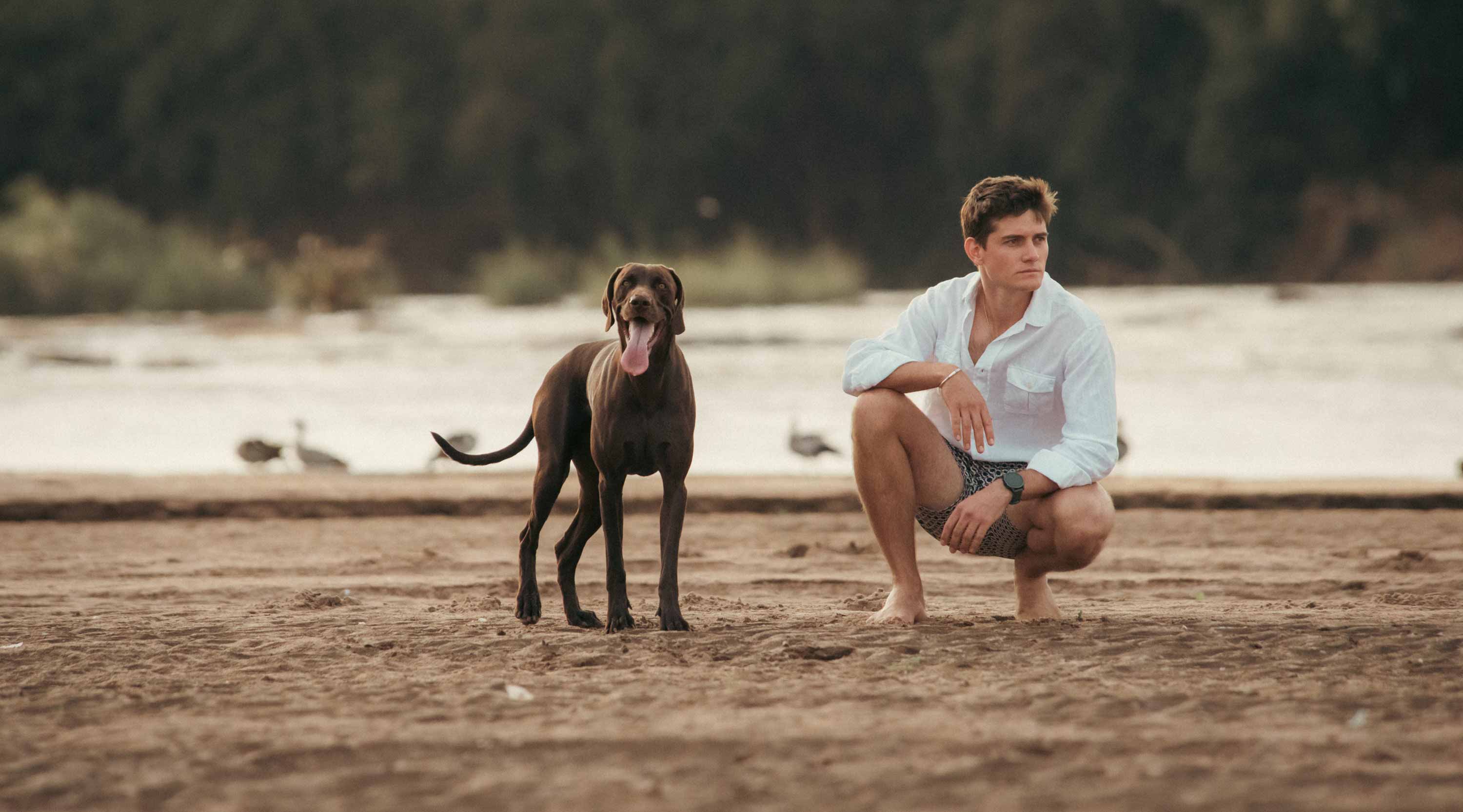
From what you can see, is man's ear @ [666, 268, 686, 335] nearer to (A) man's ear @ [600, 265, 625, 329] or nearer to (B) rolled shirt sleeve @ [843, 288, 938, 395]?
(A) man's ear @ [600, 265, 625, 329]

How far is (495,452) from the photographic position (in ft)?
16.5

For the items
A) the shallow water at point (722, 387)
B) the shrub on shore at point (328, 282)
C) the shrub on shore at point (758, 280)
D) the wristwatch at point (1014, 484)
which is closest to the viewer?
the wristwatch at point (1014, 484)

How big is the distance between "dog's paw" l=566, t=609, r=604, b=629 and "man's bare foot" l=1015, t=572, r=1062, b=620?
118 centimetres

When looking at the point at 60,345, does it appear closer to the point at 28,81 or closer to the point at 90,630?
the point at 90,630

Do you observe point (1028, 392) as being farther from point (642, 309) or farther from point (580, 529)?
point (580, 529)

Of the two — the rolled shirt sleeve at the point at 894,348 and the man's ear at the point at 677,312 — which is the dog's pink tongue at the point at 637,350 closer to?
the man's ear at the point at 677,312

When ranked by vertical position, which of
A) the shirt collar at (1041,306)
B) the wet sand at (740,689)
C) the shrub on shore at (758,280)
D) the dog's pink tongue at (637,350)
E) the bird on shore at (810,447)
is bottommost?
the wet sand at (740,689)

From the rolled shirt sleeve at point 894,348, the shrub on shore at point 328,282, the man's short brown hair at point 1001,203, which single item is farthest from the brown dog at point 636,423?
the shrub on shore at point 328,282

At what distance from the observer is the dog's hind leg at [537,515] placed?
15.6 ft

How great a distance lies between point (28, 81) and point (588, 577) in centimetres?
4693

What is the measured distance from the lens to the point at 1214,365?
605 inches

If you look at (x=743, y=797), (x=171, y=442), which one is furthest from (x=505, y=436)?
(x=743, y=797)

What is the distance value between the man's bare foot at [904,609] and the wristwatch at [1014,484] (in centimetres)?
42

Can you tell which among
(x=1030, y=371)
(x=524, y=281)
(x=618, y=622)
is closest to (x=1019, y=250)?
(x=1030, y=371)
